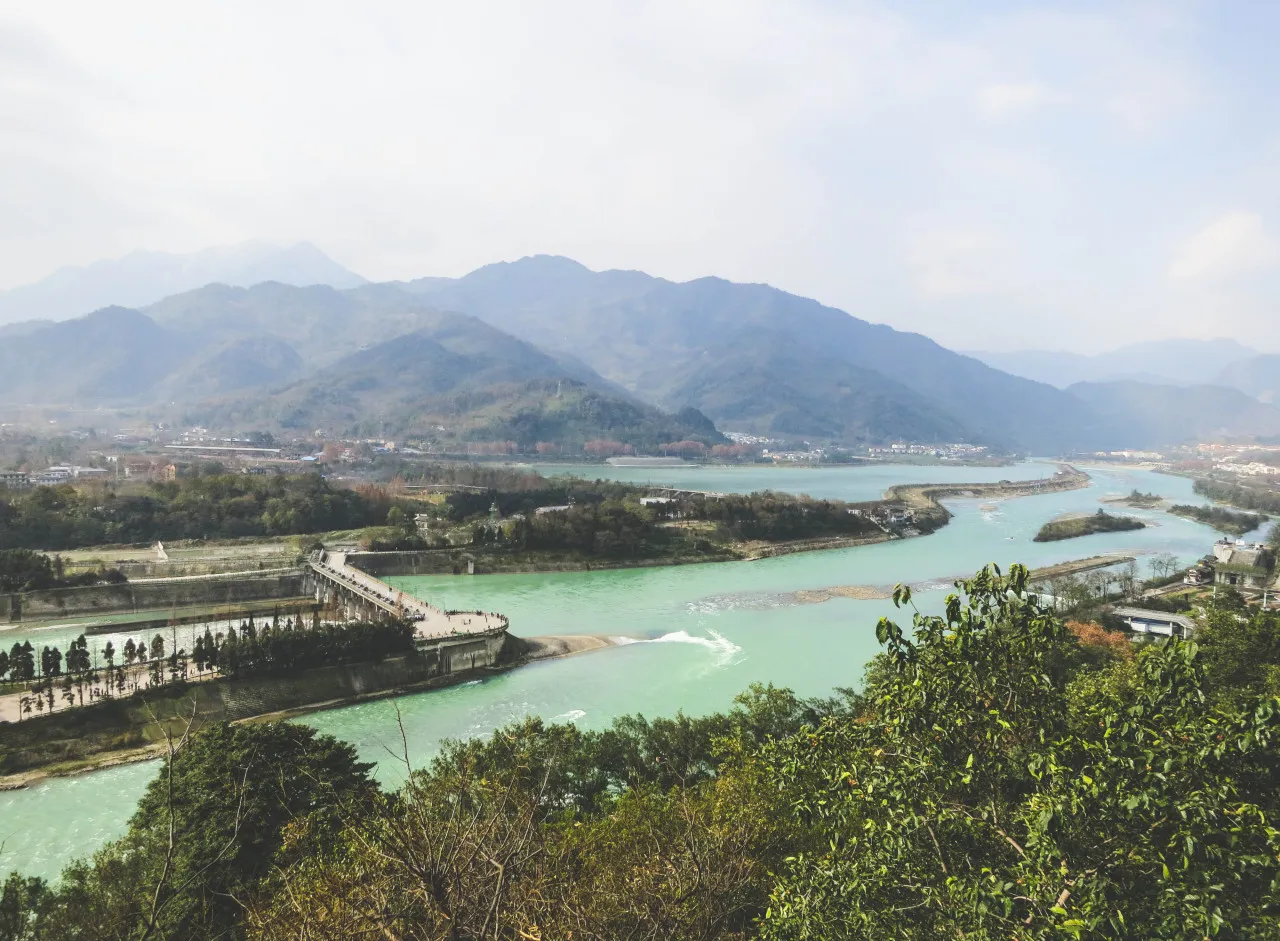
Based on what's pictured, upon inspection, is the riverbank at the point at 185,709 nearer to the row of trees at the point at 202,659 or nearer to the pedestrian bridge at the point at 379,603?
the row of trees at the point at 202,659

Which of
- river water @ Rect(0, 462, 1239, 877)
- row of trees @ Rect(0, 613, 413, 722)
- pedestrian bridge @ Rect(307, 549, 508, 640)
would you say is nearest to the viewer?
river water @ Rect(0, 462, 1239, 877)

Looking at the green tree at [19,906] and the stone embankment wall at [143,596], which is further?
the stone embankment wall at [143,596]

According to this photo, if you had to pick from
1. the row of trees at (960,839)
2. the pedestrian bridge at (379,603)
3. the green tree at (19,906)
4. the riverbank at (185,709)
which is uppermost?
the row of trees at (960,839)

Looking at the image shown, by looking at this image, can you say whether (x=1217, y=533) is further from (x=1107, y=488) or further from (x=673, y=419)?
(x=673, y=419)

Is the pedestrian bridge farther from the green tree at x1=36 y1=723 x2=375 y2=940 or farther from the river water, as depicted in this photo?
the green tree at x1=36 y1=723 x2=375 y2=940

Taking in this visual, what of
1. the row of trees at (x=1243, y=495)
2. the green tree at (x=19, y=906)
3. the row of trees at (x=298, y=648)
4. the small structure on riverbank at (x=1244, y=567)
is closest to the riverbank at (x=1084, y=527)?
the small structure on riverbank at (x=1244, y=567)

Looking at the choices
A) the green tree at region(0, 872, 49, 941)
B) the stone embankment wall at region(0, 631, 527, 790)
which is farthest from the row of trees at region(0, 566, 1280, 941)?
the stone embankment wall at region(0, 631, 527, 790)

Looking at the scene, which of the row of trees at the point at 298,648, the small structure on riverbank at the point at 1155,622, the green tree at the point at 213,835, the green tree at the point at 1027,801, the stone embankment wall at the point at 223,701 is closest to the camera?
the green tree at the point at 1027,801
